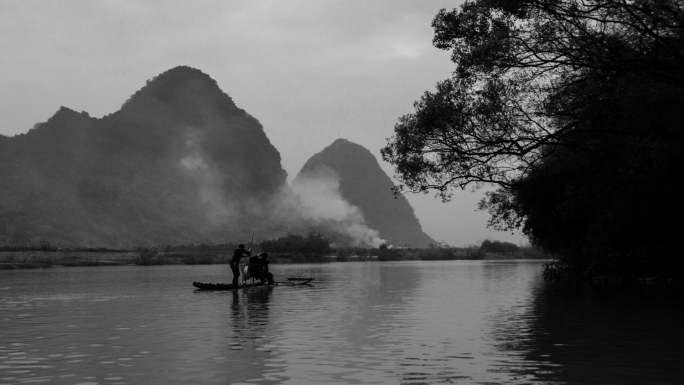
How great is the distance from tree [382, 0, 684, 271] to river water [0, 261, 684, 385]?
4539 millimetres

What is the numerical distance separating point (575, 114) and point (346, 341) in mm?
14955

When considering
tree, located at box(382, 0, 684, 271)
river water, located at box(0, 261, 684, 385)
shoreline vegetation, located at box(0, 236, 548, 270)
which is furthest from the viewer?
shoreline vegetation, located at box(0, 236, 548, 270)

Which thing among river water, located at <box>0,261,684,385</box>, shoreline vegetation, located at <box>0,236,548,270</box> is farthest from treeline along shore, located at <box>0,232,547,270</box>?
river water, located at <box>0,261,684,385</box>

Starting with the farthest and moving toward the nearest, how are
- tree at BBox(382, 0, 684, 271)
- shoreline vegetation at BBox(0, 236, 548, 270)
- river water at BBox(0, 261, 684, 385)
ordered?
shoreline vegetation at BBox(0, 236, 548, 270) → tree at BBox(382, 0, 684, 271) → river water at BBox(0, 261, 684, 385)

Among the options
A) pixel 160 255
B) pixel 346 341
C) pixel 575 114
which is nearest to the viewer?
pixel 346 341

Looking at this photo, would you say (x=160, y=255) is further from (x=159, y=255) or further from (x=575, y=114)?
(x=575, y=114)

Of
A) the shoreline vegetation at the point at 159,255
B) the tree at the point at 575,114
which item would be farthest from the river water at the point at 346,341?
the shoreline vegetation at the point at 159,255

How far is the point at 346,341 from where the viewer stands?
19.6 metres

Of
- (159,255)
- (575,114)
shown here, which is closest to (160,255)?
(159,255)

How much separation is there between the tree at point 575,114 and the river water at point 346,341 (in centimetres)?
454

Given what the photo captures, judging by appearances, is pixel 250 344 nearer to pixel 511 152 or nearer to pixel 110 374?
pixel 110 374

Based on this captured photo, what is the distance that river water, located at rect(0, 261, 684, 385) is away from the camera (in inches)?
564

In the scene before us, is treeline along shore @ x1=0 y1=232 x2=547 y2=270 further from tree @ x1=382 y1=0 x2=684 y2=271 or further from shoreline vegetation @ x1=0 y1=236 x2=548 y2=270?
tree @ x1=382 y1=0 x2=684 y2=271

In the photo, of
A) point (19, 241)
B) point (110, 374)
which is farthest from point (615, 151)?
point (19, 241)
